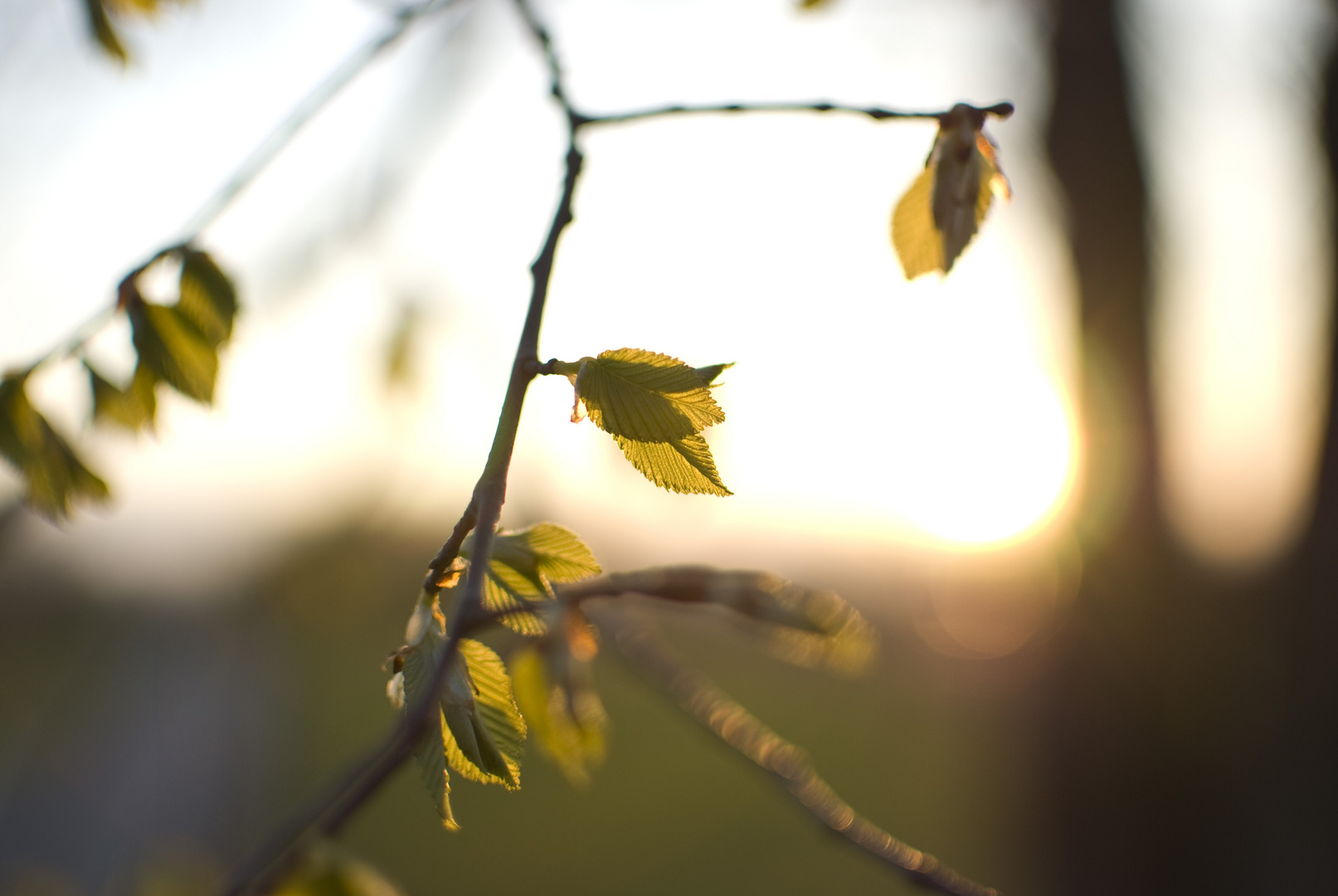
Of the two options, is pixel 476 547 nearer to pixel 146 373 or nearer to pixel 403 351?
pixel 146 373

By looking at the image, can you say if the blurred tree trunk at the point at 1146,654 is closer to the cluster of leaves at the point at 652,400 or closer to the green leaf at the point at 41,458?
the cluster of leaves at the point at 652,400

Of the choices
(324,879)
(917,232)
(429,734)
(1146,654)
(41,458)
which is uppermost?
(1146,654)

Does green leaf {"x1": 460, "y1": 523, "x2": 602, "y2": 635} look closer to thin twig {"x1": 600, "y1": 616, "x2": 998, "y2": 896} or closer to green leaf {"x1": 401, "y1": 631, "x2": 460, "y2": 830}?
green leaf {"x1": 401, "y1": 631, "x2": 460, "y2": 830}

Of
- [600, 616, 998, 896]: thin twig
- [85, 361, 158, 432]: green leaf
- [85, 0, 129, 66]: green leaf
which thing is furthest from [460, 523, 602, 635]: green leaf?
[85, 0, 129, 66]: green leaf

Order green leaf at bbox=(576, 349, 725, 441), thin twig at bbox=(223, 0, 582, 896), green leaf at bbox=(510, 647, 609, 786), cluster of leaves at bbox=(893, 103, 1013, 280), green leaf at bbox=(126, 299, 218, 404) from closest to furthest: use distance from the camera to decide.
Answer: thin twig at bbox=(223, 0, 582, 896)
green leaf at bbox=(576, 349, 725, 441)
cluster of leaves at bbox=(893, 103, 1013, 280)
green leaf at bbox=(126, 299, 218, 404)
green leaf at bbox=(510, 647, 609, 786)

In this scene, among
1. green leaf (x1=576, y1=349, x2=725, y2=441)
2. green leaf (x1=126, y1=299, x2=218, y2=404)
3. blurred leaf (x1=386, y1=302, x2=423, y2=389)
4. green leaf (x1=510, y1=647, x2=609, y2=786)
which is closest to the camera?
green leaf (x1=576, y1=349, x2=725, y2=441)

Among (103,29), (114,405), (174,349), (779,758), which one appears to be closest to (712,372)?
(779,758)
